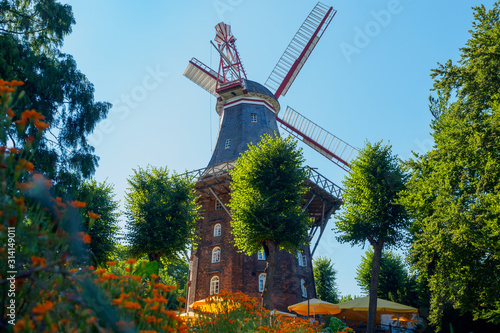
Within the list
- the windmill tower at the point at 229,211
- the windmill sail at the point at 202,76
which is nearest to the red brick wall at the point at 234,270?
the windmill tower at the point at 229,211

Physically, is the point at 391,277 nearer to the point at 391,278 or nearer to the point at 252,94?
the point at 391,278

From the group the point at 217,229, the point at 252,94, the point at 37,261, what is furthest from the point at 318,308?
the point at 37,261

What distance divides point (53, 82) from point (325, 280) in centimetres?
3376

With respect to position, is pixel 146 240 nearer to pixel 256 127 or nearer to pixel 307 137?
pixel 256 127

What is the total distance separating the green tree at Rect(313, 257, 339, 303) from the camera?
40.3 meters

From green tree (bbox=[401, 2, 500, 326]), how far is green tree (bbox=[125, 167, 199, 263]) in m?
11.5

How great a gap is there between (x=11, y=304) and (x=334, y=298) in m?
41.0

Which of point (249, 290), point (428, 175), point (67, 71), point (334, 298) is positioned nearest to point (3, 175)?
point (67, 71)

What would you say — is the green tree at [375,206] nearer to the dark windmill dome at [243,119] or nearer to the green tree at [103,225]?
the dark windmill dome at [243,119]

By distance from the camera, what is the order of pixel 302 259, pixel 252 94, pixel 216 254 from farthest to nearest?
pixel 252 94
pixel 302 259
pixel 216 254

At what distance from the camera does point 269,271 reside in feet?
58.2

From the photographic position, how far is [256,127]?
30125 mm

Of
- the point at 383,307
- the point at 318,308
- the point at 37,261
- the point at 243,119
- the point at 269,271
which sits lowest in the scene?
the point at 318,308

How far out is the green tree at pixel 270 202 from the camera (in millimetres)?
18375
